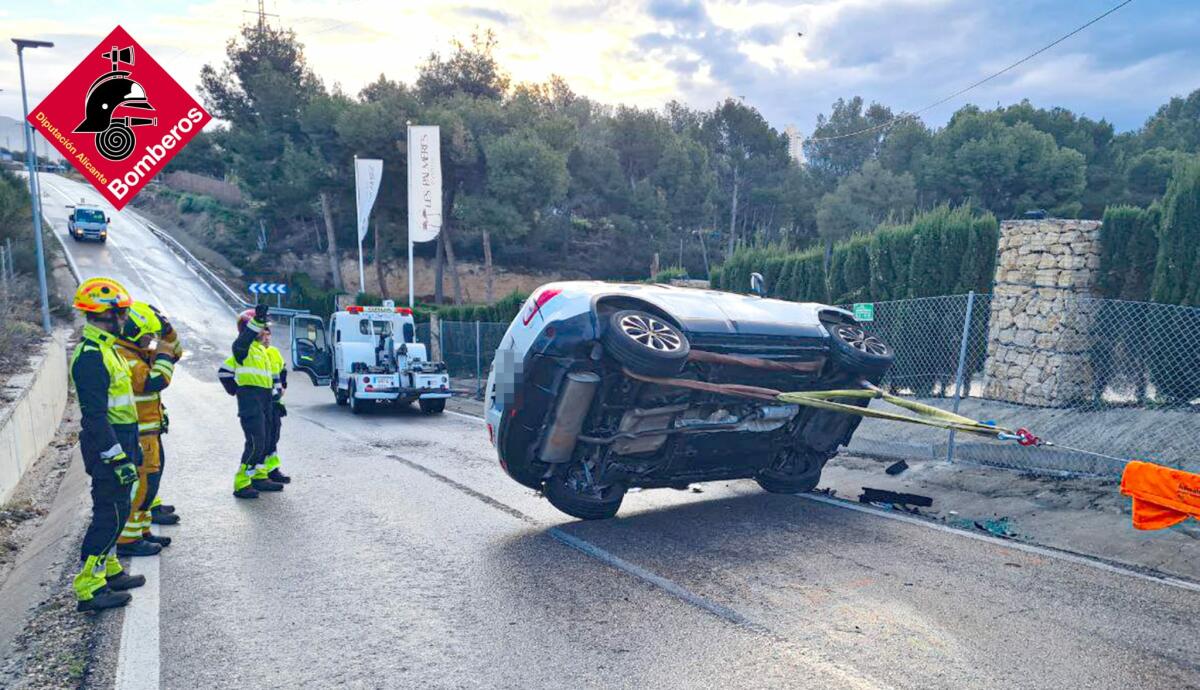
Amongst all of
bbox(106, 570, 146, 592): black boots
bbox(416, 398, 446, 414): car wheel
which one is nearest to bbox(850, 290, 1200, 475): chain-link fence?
bbox(106, 570, 146, 592): black boots

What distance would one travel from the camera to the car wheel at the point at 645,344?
5582 millimetres

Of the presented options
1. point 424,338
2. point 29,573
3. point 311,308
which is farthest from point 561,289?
point 311,308

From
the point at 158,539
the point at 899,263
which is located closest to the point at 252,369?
the point at 158,539

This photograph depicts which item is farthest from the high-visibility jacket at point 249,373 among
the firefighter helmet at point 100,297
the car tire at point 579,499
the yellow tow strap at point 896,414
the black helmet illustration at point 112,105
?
the black helmet illustration at point 112,105

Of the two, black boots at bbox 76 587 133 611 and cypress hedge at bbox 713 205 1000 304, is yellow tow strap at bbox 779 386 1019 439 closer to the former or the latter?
black boots at bbox 76 587 133 611

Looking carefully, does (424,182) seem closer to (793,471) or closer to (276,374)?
(276,374)

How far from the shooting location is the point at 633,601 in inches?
194

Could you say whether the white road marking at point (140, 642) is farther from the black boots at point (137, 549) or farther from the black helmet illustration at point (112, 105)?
the black helmet illustration at point (112, 105)

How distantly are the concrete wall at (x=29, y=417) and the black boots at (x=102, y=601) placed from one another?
3.90m

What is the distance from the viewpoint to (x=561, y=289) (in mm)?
6355

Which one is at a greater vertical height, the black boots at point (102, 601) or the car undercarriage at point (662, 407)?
the car undercarriage at point (662, 407)

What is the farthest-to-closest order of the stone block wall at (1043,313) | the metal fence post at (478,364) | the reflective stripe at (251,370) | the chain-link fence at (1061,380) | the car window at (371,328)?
the metal fence post at (478,364) → the car window at (371,328) → the stone block wall at (1043,313) → the reflective stripe at (251,370) → the chain-link fence at (1061,380)

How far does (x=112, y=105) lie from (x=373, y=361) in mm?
9097

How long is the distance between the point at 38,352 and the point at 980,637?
18012 mm
